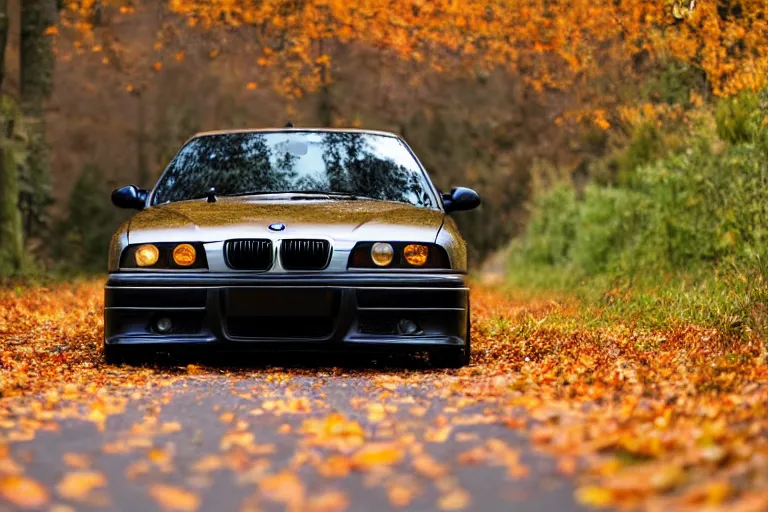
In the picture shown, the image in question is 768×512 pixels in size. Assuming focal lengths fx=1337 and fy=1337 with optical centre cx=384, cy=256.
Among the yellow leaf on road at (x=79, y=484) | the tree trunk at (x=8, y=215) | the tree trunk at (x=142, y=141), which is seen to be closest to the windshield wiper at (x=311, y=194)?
the yellow leaf on road at (x=79, y=484)

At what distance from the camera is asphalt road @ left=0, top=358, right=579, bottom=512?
4551 mm

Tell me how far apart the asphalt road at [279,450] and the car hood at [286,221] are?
99cm

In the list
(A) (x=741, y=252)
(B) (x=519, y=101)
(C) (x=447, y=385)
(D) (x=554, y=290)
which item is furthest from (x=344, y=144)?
(B) (x=519, y=101)

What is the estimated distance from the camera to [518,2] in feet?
68.2

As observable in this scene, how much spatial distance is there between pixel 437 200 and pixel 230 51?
15.5m

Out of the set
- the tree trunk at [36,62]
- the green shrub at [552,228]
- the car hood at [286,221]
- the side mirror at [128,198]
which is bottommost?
the green shrub at [552,228]

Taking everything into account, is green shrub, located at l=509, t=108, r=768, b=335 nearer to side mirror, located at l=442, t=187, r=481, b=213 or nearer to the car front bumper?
side mirror, located at l=442, t=187, r=481, b=213

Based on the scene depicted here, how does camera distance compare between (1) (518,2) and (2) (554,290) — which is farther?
(1) (518,2)

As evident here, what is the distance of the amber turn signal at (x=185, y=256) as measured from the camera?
8.20 m

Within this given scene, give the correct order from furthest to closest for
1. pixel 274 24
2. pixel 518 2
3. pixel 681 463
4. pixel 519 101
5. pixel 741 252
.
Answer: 1. pixel 519 101
2. pixel 274 24
3. pixel 518 2
4. pixel 741 252
5. pixel 681 463

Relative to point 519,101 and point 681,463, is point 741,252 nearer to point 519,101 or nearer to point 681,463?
point 681,463

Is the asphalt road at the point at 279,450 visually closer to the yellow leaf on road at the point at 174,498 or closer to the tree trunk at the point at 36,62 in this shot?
the yellow leaf on road at the point at 174,498

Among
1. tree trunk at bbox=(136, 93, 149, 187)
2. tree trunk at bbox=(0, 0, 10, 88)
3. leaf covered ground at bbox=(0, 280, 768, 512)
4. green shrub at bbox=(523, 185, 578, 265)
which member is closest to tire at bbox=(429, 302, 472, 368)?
leaf covered ground at bbox=(0, 280, 768, 512)

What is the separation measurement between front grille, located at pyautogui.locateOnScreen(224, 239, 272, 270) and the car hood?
0.19ft
